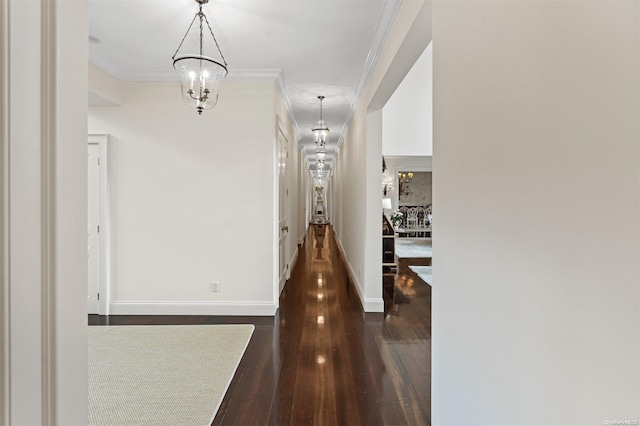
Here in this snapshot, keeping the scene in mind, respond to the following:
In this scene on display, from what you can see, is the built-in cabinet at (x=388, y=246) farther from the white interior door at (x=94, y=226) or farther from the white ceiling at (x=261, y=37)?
the white interior door at (x=94, y=226)

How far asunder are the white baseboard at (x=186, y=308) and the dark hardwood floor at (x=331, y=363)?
→ 0.10m

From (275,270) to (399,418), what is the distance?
241 centimetres

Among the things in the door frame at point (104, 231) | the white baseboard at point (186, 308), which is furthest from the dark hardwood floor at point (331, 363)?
the door frame at point (104, 231)

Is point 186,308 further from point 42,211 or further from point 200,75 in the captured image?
point 42,211

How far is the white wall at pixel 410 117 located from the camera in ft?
22.8

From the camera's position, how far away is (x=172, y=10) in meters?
2.80

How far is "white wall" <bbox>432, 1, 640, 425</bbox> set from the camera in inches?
30.4

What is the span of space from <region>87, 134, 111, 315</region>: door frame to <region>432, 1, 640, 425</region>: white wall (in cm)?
403

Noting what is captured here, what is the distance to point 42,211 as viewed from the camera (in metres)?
0.50

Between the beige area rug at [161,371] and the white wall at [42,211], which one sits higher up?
the white wall at [42,211]

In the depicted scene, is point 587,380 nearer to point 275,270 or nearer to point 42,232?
point 42,232

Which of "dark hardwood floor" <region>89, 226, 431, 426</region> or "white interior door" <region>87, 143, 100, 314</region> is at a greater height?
"white interior door" <region>87, 143, 100, 314</region>

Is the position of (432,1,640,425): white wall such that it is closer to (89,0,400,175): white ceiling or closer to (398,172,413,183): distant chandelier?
(89,0,400,175): white ceiling

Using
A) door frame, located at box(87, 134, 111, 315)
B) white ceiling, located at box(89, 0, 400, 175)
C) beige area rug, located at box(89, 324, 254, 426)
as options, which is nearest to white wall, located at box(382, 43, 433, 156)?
white ceiling, located at box(89, 0, 400, 175)
